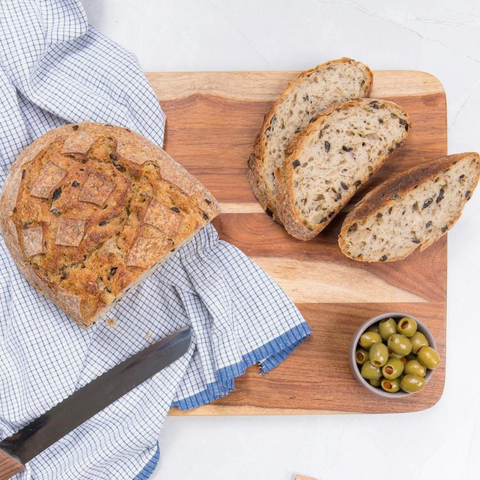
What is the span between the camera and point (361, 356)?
2.34m

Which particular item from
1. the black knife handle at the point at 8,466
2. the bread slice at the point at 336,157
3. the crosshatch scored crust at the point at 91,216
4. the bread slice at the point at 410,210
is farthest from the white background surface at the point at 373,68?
the crosshatch scored crust at the point at 91,216

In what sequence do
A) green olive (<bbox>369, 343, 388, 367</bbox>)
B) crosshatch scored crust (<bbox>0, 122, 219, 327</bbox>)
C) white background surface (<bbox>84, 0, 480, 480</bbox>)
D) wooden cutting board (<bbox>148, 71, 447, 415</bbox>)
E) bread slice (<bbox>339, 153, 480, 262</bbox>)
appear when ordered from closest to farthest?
crosshatch scored crust (<bbox>0, 122, 219, 327</bbox>) → green olive (<bbox>369, 343, 388, 367</bbox>) → bread slice (<bbox>339, 153, 480, 262</bbox>) → wooden cutting board (<bbox>148, 71, 447, 415</bbox>) → white background surface (<bbox>84, 0, 480, 480</bbox>)

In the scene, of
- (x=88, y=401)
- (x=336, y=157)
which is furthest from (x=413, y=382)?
(x=88, y=401)

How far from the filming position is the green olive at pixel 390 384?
2.30 meters

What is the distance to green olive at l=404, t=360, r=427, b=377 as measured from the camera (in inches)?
Result: 89.7

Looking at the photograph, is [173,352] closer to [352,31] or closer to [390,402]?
[390,402]

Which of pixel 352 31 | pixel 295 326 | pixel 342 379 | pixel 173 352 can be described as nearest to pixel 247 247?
pixel 295 326

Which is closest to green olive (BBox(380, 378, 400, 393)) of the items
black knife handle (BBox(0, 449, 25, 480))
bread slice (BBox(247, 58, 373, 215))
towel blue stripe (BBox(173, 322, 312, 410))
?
towel blue stripe (BBox(173, 322, 312, 410))

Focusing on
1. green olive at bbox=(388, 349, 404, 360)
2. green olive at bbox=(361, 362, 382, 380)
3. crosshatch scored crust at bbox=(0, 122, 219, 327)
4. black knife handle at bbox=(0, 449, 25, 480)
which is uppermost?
crosshatch scored crust at bbox=(0, 122, 219, 327)

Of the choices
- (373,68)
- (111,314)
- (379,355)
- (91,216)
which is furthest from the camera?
(373,68)

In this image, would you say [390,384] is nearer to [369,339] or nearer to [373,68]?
[369,339]

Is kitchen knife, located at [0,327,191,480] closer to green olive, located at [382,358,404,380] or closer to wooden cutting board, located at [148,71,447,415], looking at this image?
wooden cutting board, located at [148,71,447,415]

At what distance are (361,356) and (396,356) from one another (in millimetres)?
141

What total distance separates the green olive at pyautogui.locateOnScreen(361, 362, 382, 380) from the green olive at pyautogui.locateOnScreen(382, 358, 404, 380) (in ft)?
0.09
